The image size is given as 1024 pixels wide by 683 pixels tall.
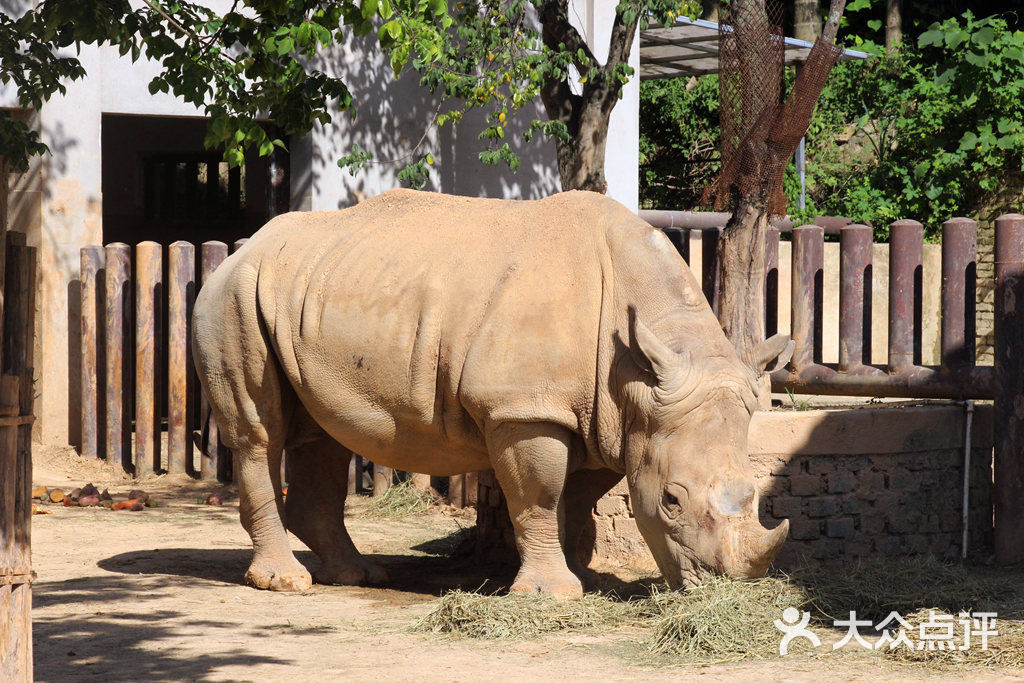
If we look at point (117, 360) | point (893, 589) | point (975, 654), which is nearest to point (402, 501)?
point (117, 360)

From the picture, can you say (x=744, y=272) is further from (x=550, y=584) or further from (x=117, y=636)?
(x=117, y=636)

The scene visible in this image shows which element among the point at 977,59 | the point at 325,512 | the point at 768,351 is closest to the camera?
the point at 768,351

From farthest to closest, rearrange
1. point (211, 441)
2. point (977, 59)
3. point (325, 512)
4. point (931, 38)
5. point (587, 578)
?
point (931, 38) → point (977, 59) → point (211, 441) → point (325, 512) → point (587, 578)

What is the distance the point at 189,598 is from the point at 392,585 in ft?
3.56

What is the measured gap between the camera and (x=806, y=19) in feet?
69.8

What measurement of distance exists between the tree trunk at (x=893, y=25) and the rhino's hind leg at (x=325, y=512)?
16748mm

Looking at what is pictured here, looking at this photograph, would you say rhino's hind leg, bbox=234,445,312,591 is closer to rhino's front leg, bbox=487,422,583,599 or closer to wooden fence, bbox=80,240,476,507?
rhino's front leg, bbox=487,422,583,599

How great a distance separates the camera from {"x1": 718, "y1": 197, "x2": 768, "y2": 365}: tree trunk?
26.8ft

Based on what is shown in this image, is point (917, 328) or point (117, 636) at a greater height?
point (917, 328)

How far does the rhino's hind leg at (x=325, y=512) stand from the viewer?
7066mm

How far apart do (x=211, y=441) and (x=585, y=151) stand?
380cm

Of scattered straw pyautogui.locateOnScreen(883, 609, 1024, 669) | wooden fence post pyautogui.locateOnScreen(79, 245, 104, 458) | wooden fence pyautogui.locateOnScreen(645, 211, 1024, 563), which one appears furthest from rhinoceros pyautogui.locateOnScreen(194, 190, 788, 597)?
wooden fence post pyautogui.locateOnScreen(79, 245, 104, 458)

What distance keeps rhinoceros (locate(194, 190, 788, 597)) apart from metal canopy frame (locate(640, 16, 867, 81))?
301 inches

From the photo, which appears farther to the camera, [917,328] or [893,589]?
[917,328]
